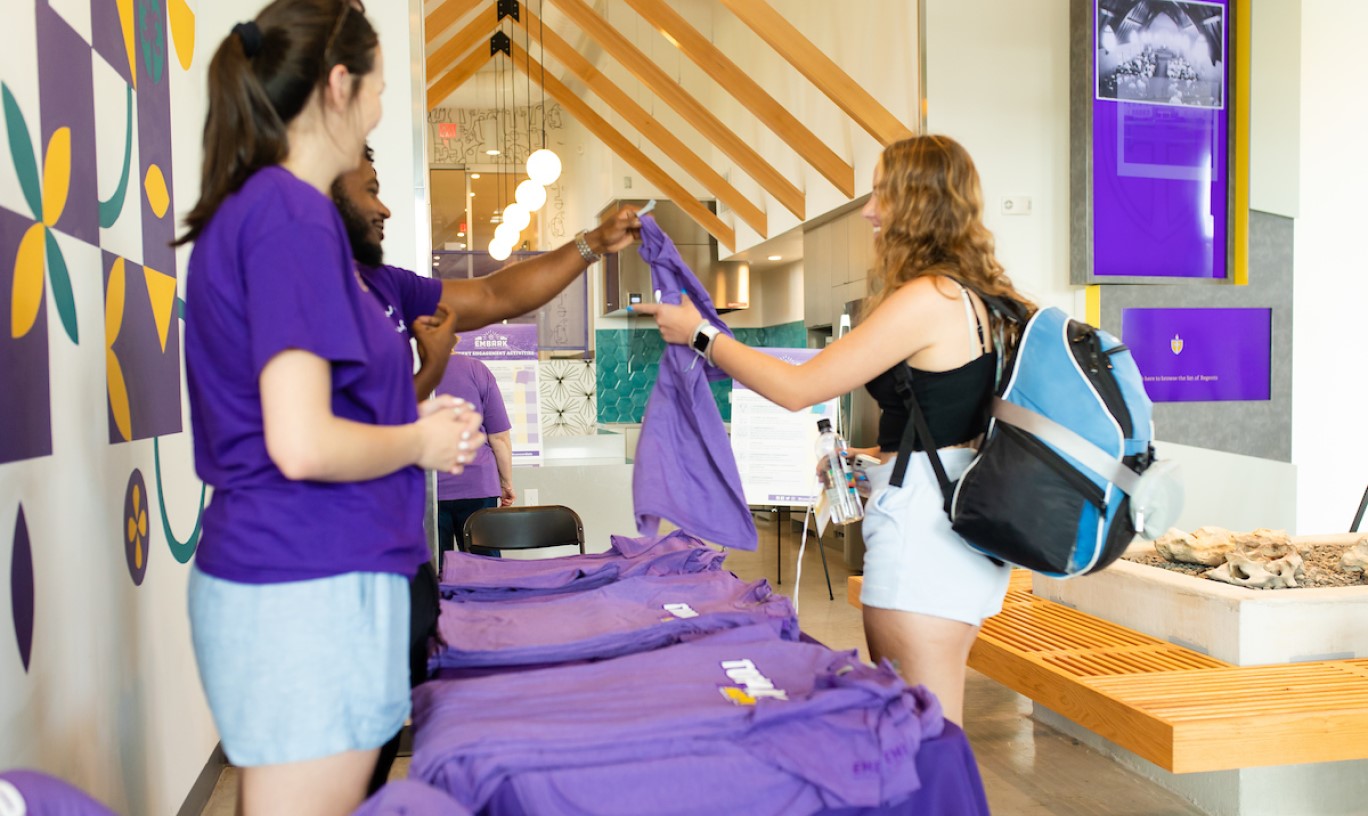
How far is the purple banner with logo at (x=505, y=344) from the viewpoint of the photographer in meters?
6.71

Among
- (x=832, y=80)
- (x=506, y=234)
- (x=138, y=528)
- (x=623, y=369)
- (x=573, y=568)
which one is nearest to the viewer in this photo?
(x=573, y=568)

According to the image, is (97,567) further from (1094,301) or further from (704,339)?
(1094,301)

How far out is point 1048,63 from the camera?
5844 mm

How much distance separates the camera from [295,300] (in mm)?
1151

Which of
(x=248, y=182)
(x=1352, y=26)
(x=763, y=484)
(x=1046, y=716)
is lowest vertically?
(x=1046, y=716)

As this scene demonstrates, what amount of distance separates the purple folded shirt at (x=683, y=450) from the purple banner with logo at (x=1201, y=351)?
4100 mm

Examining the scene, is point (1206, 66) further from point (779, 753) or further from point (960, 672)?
point (779, 753)

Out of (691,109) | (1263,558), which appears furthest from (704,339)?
(691,109)

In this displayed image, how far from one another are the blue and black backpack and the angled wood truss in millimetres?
4355

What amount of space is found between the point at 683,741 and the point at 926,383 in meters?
0.85

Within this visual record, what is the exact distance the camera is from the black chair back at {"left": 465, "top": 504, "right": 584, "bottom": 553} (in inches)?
162

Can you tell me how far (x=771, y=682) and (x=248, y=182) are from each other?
103 cm

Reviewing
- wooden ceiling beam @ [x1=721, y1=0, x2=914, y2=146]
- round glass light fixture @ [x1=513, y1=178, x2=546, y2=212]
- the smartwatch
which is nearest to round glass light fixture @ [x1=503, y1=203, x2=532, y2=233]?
round glass light fixture @ [x1=513, y1=178, x2=546, y2=212]

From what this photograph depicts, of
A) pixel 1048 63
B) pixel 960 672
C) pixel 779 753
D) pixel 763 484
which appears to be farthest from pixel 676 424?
pixel 1048 63
